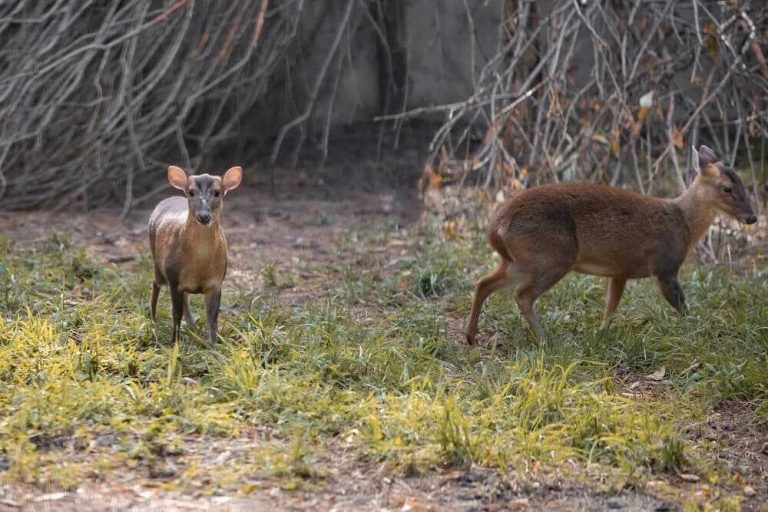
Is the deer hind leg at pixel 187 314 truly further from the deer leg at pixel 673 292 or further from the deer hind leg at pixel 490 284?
the deer leg at pixel 673 292

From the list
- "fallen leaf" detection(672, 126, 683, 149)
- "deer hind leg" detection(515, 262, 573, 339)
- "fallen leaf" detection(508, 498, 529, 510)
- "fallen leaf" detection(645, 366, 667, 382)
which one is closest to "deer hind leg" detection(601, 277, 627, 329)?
"deer hind leg" detection(515, 262, 573, 339)

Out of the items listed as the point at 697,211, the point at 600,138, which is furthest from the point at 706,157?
the point at 600,138

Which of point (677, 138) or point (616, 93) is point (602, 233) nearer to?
point (677, 138)

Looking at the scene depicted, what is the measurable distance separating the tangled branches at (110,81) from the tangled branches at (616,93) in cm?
180

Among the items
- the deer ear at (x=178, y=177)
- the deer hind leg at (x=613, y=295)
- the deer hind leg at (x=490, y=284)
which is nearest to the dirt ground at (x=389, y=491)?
the deer hind leg at (x=490, y=284)

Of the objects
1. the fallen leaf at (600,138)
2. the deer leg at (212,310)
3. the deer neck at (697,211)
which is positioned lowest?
the deer leg at (212,310)

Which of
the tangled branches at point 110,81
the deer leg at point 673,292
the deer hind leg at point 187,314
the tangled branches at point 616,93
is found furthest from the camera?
the tangled branches at point 110,81

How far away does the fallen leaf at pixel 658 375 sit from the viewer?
5738 millimetres

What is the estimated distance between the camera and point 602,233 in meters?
6.45

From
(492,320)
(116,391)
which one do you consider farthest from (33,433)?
(492,320)

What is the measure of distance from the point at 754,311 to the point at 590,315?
856 millimetres

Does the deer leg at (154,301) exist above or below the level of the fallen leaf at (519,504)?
above

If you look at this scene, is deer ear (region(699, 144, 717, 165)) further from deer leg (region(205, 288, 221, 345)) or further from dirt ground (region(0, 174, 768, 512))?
deer leg (region(205, 288, 221, 345))

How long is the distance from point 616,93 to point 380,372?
3323 mm
